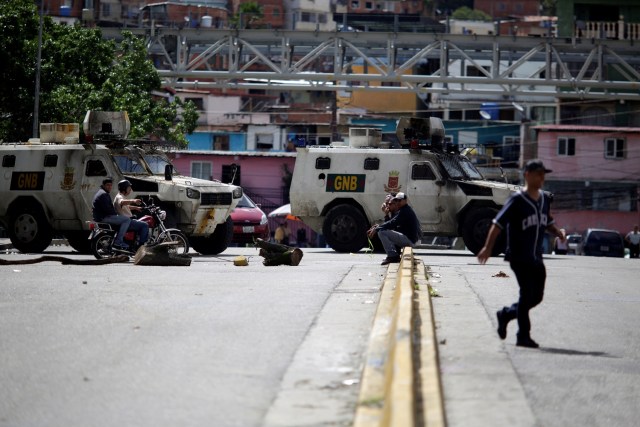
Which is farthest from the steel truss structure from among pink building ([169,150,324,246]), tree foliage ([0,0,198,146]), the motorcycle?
the motorcycle

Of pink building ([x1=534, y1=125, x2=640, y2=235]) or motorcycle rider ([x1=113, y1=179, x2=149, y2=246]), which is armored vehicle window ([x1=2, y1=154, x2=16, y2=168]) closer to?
motorcycle rider ([x1=113, y1=179, x2=149, y2=246])

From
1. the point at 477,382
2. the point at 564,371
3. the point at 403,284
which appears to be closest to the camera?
the point at 477,382

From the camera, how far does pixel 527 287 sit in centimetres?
1177

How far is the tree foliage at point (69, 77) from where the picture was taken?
4028 centimetres

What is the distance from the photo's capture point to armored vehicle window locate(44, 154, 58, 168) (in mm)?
27766

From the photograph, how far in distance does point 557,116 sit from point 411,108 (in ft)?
32.6

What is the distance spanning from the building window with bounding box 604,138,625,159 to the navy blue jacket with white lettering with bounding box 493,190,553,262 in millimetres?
63397

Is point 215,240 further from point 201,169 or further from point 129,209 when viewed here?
point 201,169

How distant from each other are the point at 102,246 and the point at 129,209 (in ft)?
2.71

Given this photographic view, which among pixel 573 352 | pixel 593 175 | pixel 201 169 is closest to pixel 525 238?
pixel 573 352

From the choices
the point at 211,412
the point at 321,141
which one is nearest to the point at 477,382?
the point at 211,412

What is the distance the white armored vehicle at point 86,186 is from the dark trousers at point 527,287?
14923 millimetres

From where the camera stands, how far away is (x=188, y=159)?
7100 cm

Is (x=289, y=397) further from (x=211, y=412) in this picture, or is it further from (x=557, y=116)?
(x=557, y=116)
